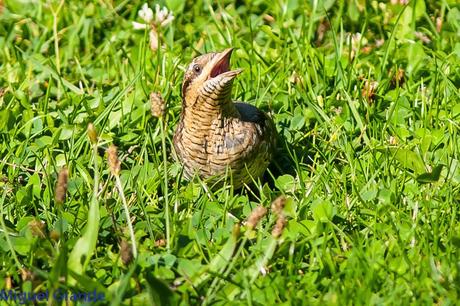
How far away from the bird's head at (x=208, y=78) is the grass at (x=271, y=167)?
0.37 m

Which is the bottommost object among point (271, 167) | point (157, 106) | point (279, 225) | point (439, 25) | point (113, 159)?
point (271, 167)

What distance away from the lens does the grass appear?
3748 mm

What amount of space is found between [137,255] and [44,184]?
1.19m

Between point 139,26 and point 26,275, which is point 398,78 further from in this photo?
point 26,275

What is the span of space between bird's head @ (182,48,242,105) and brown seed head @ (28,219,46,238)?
41.4 inches

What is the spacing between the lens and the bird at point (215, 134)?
4523 mm

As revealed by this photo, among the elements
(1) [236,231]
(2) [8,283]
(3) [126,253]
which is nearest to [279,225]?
(1) [236,231]

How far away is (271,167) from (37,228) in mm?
1539

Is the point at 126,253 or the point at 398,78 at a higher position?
the point at 126,253

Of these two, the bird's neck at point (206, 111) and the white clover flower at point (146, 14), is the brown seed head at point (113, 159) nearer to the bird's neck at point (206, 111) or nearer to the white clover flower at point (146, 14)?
the bird's neck at point (206, 111)

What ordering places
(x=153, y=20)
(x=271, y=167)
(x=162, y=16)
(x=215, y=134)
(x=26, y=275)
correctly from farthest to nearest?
(x=153, y=20)
(x=162, y=16)
(x=271, y=167)
(x=215, y=134)
(x=26, y=275)

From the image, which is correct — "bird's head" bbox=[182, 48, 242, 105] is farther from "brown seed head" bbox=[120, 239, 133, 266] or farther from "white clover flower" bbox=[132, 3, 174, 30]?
"white clover flower" bbox=[132, 3, 174, 30]

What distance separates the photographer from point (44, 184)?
186 inches

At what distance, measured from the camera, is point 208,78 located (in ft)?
14.8
